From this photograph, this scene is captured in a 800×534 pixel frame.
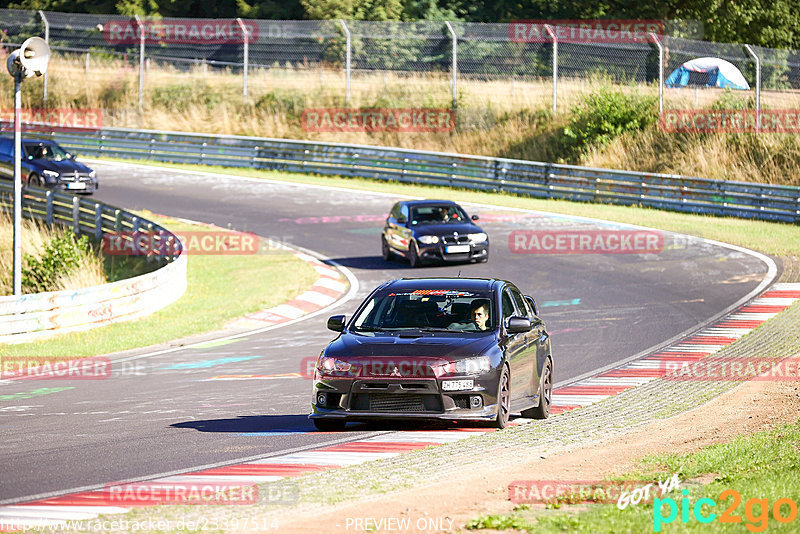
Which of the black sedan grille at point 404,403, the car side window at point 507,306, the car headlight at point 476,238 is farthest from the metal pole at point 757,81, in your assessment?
the black sedan grille at point 404,403

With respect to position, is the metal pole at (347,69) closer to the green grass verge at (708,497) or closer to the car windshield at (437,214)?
the car windshield at (437,214)

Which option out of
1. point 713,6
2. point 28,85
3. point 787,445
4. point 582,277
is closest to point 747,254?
point 582,277

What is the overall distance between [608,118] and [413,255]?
16.4 meters

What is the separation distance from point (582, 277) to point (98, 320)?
969 cm

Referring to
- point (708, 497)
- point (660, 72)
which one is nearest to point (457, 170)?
point (660, 72)

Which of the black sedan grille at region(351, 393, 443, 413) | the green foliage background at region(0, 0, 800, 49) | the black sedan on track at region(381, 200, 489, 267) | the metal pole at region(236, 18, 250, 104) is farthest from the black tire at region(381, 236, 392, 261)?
the green foliage background at region(0, 0, 800, 49)

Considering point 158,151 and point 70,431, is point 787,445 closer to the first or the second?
point 70,431

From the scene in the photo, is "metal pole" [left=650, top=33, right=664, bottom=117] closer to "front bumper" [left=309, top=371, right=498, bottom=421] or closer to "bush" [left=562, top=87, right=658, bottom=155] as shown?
"bush" [left=562, top=87, right=658, bottom=155]

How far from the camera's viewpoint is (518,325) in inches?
436

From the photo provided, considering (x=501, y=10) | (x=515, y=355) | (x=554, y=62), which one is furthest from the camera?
(x=501, y=10)

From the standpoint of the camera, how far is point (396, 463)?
9203mm

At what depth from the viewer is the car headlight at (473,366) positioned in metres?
10.4

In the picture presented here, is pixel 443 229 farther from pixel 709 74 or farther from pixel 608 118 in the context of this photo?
pixel 608 118

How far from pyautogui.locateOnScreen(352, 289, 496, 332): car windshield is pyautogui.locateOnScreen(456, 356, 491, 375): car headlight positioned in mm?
716
